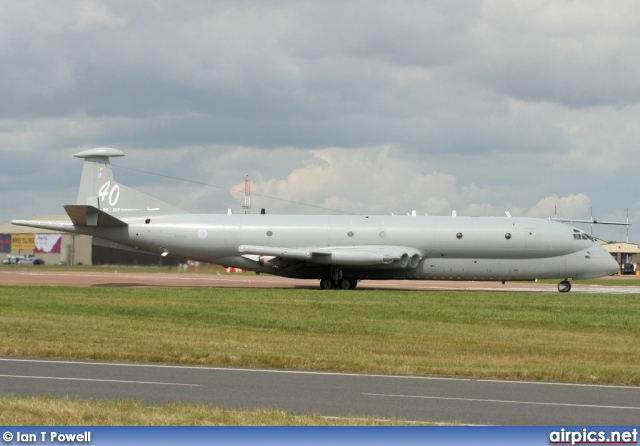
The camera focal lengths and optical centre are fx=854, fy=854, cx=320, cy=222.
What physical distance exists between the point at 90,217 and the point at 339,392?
33.1m

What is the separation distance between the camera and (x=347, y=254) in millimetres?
42812

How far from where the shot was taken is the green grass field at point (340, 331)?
55.4ft

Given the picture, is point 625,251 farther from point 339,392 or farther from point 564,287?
point 339,392

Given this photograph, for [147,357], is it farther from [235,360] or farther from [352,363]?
[352,363]

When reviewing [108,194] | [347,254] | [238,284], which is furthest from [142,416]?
[238,284]

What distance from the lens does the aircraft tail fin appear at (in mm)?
46000

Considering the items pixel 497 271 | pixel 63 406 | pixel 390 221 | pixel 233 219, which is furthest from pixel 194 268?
pixel 63 406

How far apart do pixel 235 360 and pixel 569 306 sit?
64.6ft

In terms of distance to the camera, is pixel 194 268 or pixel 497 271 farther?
pixel 194 268

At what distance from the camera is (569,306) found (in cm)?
3284

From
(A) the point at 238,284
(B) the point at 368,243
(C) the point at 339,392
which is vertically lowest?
(C) the point at 339,392

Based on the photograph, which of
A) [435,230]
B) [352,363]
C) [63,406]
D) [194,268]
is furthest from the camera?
[194,268]

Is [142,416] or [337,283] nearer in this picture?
[142,416]

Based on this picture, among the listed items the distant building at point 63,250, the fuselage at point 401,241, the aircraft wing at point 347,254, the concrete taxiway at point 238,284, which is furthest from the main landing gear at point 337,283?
the distant building at point 63,250
